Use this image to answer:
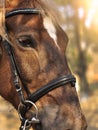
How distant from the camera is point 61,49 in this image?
2.48 meters

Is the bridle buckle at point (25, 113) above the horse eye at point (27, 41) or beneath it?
beneath

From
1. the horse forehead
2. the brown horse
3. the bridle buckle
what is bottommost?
the bridle buckle

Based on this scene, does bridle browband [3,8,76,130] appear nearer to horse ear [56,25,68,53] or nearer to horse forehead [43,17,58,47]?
horse forehead [43,17,58,47]

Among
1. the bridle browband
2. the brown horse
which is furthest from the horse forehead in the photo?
the bridle browband

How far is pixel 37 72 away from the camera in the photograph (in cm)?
238

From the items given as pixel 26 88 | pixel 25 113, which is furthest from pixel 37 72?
pixel 25 113

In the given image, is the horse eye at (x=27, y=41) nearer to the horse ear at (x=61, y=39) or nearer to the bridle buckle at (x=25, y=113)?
the horse ear at (x=61, y=39)

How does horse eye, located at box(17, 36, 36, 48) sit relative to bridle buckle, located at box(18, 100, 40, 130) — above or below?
above

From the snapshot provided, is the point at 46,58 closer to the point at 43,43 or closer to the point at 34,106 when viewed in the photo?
the point at 43,43

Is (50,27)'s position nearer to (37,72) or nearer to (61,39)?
(61,39)

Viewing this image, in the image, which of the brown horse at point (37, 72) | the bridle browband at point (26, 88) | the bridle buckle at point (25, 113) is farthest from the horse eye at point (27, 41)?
the bridle buckle at point (25, 113)

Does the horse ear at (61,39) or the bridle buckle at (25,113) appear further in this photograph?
the horse ear at (61,39)

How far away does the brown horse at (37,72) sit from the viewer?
7.57 ft

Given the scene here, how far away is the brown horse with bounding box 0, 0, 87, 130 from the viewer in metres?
2.31
